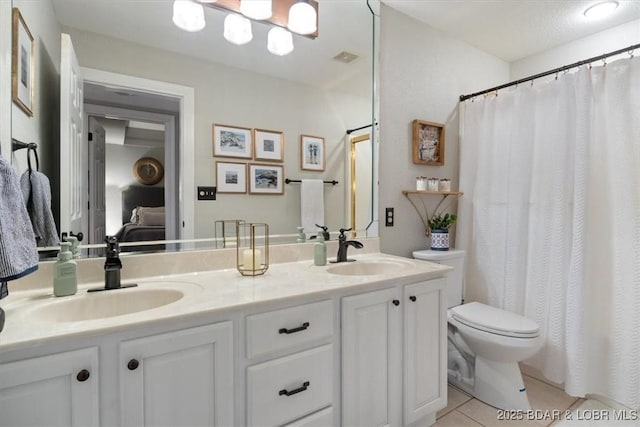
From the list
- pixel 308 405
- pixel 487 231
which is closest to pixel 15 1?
pixel 308 405

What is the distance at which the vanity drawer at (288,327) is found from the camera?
1.08 m

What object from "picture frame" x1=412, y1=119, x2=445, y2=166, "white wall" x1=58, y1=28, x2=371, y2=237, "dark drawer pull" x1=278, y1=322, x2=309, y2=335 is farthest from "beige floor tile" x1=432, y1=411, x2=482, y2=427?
"picture frame" x1=412, y1=119, x2=445, y2=166

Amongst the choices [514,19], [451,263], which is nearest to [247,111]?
[451,263]

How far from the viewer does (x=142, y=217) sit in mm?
1409

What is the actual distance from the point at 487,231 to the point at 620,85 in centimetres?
108

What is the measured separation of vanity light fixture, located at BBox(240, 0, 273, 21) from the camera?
160cm

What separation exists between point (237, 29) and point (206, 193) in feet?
2.74

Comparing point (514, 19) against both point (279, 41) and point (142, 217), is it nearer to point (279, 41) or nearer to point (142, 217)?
point (279, 41)

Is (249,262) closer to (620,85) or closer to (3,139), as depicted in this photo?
(3,139)

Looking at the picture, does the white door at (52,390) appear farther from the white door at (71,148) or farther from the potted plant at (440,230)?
the potted plant at (440,230)

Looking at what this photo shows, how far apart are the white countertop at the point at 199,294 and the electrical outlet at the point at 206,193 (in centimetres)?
36

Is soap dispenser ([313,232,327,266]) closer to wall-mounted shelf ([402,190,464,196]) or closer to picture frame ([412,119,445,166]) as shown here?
wall-mounted shelf ([402,190,464,196])

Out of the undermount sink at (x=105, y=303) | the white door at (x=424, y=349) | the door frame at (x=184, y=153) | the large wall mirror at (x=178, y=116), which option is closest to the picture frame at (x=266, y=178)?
the large wall mirror at (x=178, y=116)

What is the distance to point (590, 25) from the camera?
2199mm
